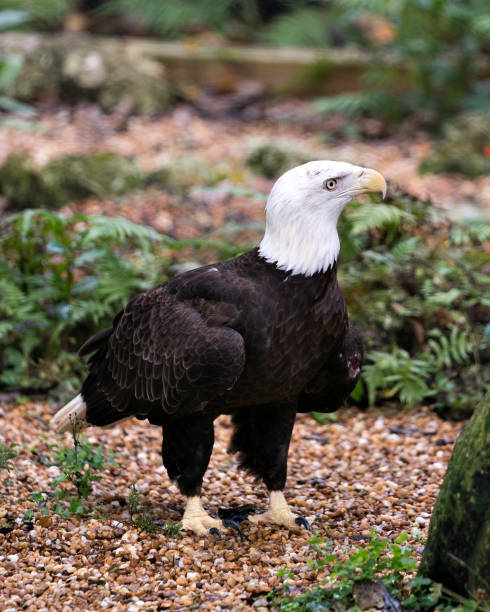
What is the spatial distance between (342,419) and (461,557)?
102 inches

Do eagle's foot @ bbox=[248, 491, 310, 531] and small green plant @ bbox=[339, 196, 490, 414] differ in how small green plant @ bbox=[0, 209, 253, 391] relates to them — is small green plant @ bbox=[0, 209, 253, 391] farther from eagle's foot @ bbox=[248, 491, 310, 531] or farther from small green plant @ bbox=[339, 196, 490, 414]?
eagle's foot @ bbox=[248, 491, 310, 531]

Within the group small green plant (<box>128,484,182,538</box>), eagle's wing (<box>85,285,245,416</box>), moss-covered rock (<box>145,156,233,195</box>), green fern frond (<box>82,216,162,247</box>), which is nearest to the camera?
eagle's wing (<box>85,285,245,416</box>)

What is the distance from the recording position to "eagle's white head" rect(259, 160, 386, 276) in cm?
368

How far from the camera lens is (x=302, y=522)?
13.3 feet

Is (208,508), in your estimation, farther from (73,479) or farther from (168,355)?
(168,355)

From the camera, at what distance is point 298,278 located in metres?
3.70

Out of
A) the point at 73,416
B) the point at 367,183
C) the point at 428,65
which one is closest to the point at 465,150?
the point at 428,65

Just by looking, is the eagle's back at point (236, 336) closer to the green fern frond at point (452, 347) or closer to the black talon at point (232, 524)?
the black talon at point (232, 524)

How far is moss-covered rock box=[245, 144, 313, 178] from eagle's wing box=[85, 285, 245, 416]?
4.40 metres

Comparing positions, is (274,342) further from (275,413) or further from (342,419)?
(342,419)

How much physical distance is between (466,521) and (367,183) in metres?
1.49

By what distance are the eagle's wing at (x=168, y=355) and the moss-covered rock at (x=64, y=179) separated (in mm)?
3428

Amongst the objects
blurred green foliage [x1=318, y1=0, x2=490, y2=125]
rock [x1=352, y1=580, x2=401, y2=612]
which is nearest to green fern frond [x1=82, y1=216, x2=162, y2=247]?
rock [x1=352, y1=580, x2=401, y2=612]

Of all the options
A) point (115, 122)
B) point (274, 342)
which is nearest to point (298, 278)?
point (274, 342)
